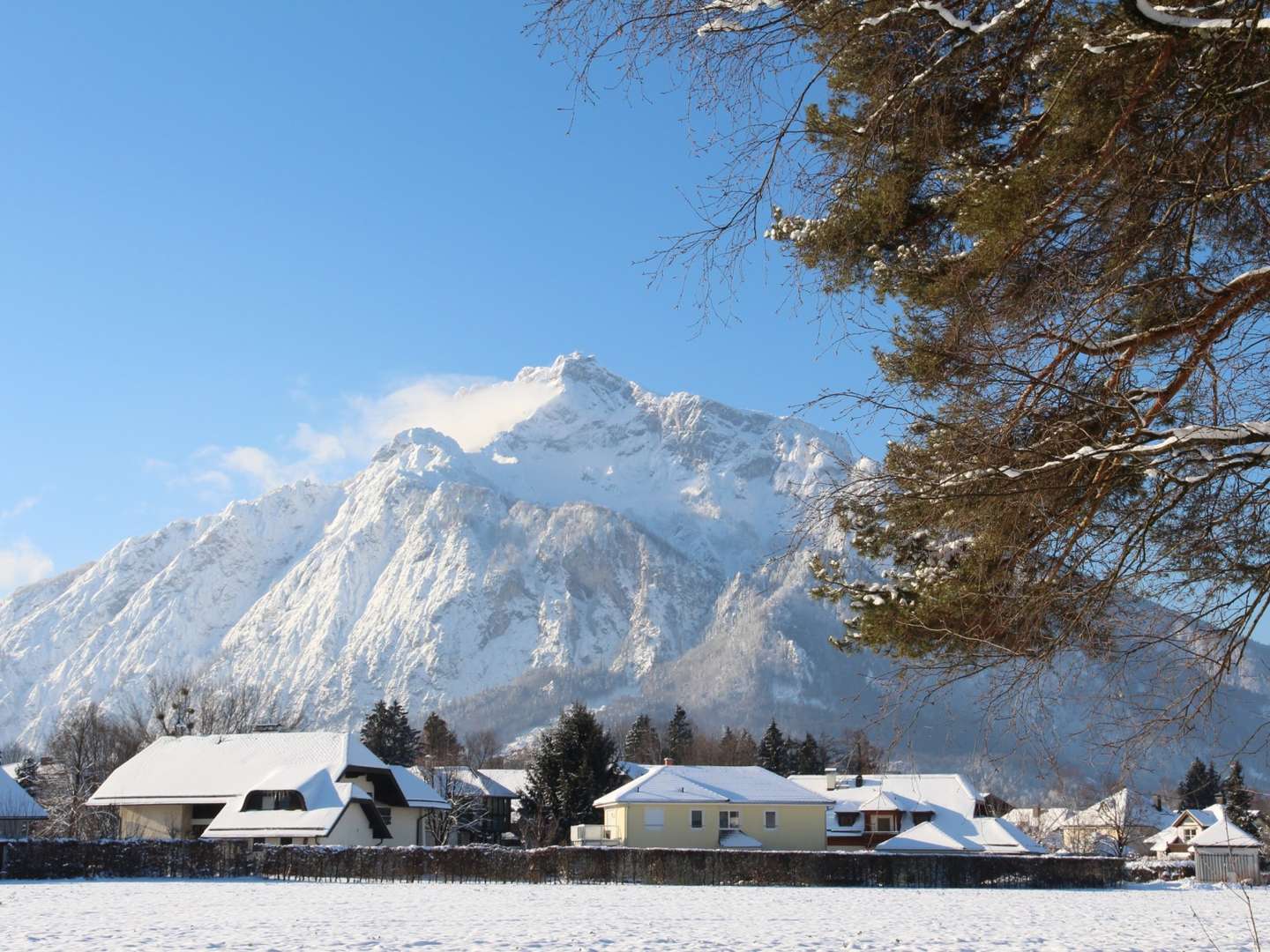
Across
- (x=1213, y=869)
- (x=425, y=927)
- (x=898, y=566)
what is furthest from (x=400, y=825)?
(x=898, y=566)

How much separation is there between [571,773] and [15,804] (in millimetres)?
22813

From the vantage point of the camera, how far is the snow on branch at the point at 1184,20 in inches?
197

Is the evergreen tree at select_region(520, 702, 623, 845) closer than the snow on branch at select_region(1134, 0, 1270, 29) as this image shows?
No

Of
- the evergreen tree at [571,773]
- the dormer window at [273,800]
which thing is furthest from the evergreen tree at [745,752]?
the dormer window at [273,800]

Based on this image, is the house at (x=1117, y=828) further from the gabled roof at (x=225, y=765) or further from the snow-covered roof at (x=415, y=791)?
the gabled roof at (x=225, y=765)

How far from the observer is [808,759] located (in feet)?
285

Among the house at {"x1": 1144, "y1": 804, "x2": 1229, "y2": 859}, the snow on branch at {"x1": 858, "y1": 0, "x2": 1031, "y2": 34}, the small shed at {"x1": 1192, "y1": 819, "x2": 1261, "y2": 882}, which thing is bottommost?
the house at {"x1": 1144, "y1": 804, "x2": 1229, "y2": 859}

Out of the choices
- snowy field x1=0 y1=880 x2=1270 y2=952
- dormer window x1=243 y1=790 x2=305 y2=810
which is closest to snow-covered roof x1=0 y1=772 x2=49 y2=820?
dormer window x1=243 y1=790 x2=305 y2=810

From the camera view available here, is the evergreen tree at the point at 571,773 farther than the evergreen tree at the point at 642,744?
No

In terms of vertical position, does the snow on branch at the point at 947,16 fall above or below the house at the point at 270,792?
above

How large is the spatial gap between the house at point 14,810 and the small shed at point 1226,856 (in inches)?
1674

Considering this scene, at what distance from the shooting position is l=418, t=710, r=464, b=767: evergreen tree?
286ft

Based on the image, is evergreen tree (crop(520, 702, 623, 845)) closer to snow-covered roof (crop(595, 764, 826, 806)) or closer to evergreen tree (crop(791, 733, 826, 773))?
snow-covered roof (crop(595, 764, 826, 806))

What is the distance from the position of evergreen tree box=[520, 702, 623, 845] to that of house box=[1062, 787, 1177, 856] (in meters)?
24.0
